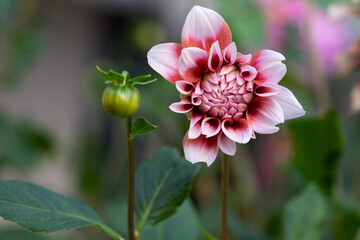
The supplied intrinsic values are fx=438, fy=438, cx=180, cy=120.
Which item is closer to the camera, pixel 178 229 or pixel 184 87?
pixel 184 87

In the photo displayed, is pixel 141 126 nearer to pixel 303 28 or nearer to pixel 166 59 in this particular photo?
pixel 166 59

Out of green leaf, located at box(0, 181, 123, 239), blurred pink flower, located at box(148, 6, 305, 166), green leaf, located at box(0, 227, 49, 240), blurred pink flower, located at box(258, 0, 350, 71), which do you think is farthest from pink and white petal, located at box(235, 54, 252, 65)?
blurred pink flower, located at box(258, 0, 350, 71)

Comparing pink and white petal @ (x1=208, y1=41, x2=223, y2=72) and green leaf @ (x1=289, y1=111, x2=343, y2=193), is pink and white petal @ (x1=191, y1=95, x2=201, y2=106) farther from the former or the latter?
green leaf @ (x1=289, y1=111, x2=343, y2=193)

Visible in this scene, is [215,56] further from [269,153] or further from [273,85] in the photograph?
[269,153]

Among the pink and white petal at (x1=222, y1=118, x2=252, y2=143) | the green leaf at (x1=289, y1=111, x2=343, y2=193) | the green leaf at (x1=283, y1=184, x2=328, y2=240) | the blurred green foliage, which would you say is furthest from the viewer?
the blurred green foliage

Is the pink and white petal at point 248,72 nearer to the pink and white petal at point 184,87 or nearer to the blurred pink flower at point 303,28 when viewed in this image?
the pink and white petal at point 184,87

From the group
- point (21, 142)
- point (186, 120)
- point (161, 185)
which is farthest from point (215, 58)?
point (21, 142)

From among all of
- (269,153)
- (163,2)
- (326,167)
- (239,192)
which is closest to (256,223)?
(239,192)
